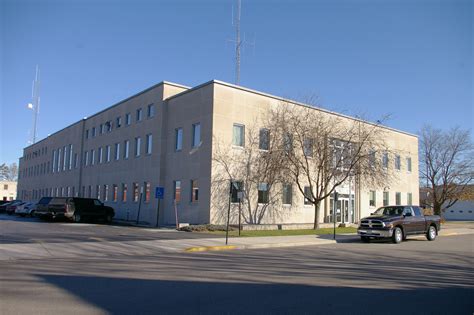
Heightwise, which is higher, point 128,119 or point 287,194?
point 128,119

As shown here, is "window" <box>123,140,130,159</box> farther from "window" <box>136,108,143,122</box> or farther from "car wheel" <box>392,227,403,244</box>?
"car wheel" <box>392,227,403,244</box>

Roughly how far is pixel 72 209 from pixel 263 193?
549 inches

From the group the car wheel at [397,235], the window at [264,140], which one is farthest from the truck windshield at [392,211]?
the window at [264,140]

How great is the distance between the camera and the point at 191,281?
9.48 meters

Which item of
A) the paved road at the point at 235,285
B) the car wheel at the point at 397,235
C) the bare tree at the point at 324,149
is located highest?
the bare tree at the point at 324,149

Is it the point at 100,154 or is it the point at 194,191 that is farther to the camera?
the point at 100,154

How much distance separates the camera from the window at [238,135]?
2991 cm

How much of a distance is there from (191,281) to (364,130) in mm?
23404

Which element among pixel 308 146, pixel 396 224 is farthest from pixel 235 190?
pixel 396 224

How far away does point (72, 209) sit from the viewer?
30.9 meters

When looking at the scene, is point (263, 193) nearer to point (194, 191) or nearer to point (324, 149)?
point (194, 191)

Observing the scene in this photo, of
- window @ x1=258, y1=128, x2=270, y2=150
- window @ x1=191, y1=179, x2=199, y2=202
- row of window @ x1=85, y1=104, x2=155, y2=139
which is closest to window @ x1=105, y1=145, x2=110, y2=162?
row of window @ x1=85, y1=104, x2=155, y2=139

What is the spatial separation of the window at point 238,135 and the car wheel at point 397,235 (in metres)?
12.5

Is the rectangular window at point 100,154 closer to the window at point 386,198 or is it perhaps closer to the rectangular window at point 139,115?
the rectangular window at point 139,115
